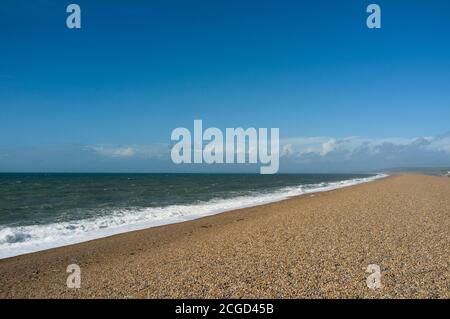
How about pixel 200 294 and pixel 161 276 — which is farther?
pixel 161 276

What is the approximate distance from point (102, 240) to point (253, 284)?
928 cm

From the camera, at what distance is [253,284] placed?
7.71 m

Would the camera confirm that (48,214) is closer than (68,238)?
No

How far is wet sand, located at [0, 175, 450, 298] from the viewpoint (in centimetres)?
745

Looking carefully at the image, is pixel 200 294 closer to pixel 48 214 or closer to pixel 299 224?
pixel 299 224

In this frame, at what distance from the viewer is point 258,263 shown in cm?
925

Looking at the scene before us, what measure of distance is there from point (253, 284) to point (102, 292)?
3299 millimetres

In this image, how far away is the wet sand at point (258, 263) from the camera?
745 cm
